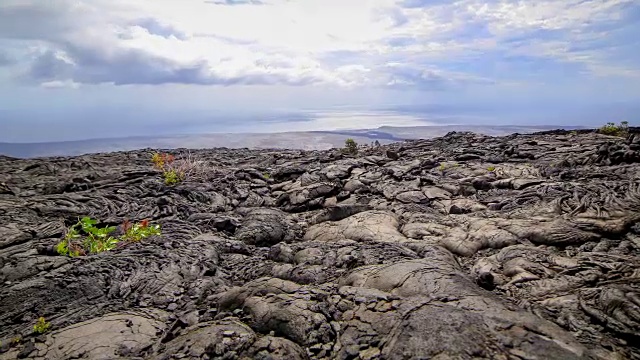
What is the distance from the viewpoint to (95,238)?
10992mm

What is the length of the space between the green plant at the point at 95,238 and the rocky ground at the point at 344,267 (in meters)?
0.34

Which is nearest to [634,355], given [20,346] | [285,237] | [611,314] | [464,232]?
[611,314]

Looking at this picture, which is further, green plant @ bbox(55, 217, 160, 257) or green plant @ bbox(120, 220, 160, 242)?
green plant @ bbox(120, 220, 160, 242)

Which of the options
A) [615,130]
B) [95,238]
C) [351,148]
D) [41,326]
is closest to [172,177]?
[95,238]

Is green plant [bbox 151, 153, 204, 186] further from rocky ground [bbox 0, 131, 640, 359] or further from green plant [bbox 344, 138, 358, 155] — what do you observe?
green plant [bbox 344, 138, 358, 155]

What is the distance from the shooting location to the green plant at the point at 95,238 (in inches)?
388

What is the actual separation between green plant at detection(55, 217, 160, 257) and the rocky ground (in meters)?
0.34

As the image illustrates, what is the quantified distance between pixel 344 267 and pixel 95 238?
25.8 ft

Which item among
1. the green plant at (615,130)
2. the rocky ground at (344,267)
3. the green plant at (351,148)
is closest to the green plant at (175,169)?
the rocky ground at (344,267)

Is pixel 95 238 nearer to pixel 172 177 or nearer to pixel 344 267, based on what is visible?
pixel 172 177

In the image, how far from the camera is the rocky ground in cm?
546

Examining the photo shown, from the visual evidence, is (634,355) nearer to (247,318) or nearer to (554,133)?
(247,318)

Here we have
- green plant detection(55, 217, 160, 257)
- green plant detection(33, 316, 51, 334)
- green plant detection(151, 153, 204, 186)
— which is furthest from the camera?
green plant detection(151, 153, 204, 186)

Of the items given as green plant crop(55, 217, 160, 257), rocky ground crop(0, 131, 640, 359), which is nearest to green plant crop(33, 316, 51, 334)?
rocky ground crop(0, 131, 640, 359)
